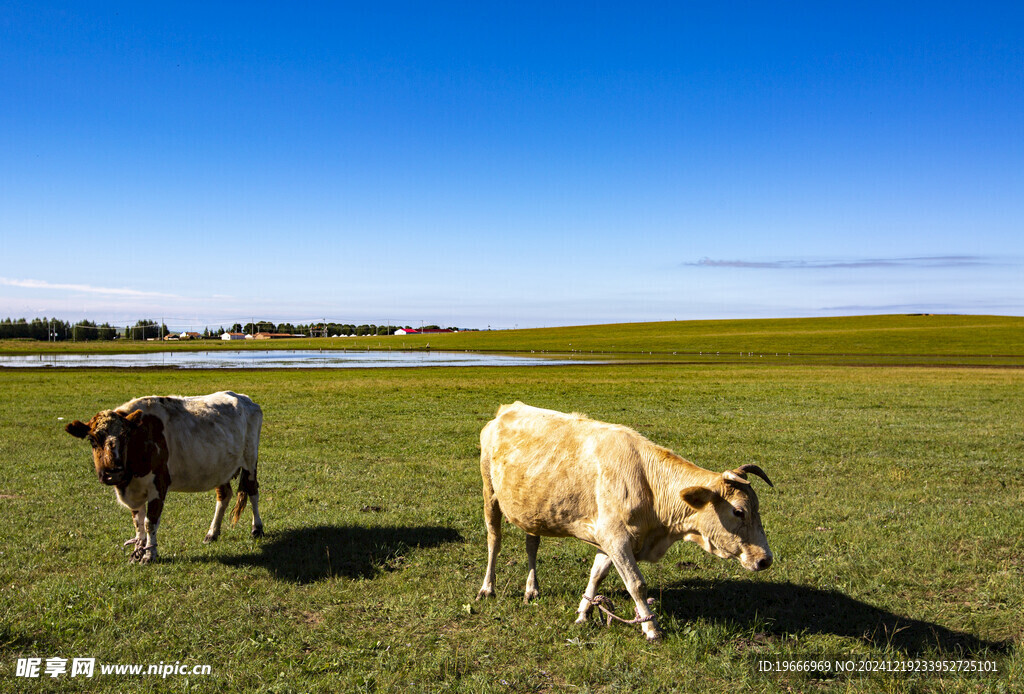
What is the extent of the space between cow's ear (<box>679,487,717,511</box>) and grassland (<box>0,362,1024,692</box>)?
4.84 feet

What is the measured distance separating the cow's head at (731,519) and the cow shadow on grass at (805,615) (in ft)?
3.85

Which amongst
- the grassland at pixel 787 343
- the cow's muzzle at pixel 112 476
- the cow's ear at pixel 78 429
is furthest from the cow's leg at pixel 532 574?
the grassland at pixel 787 343

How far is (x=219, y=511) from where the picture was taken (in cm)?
988

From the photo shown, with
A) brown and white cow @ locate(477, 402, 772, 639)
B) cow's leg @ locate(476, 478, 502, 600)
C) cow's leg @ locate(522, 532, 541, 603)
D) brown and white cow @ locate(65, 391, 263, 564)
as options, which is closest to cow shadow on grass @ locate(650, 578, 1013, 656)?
brown and white cow @ locate(477, 402, 772, 639)

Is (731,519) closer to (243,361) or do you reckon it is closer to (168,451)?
(168,451)

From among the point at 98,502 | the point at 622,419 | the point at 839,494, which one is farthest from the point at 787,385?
the point at 98,502

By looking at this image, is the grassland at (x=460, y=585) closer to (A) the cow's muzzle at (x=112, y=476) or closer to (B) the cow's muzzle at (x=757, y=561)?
(B) the cow's muzzle at (x=757, y=561)

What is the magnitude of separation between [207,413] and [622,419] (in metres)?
16.9

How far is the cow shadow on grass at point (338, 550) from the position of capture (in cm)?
841

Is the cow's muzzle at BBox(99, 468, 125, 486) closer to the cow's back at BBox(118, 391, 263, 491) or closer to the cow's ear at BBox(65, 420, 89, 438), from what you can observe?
the cow's ear at BBox(65, 420, 89, 438)

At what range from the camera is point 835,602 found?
24.3ft

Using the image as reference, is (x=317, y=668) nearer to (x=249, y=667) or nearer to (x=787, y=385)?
(x=249, y=667)

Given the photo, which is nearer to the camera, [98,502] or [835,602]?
[835,602]

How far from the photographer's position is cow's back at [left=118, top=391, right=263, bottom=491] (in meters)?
9.03
